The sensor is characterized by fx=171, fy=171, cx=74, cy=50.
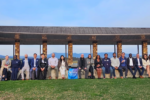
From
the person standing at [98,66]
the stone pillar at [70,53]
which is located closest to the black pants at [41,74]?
the person standing at [98,66]

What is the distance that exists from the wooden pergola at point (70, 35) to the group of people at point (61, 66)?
6410 millimetres

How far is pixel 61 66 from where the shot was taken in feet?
30.6

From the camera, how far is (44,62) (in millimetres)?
9148

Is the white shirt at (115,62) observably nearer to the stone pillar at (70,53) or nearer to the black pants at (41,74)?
the black pants at (41,74)

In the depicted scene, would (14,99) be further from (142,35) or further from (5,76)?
(142,35)

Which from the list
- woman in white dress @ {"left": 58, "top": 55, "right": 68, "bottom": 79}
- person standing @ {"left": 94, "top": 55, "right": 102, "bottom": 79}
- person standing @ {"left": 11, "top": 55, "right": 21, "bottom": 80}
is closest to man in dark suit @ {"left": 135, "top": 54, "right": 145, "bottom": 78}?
person standing @ {"left": 94, "top": 55, "right": 102, "bottom": 79}

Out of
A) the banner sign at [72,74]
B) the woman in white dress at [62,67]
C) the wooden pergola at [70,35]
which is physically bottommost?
the banner sign at [72,74]

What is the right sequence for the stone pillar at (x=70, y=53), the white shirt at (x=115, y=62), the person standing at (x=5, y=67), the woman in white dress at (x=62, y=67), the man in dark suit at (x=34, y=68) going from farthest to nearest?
1. the stone pillar at (x=70, y=53)
2. the white shirt at (x=115, y=62)
3. the woman in white dress at (x=62, y=67)
4. the man in dark suit at (x=34, y=68)
5. the person standing at (x=5, y=67)

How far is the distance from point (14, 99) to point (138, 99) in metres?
3.35

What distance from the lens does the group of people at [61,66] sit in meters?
8.94

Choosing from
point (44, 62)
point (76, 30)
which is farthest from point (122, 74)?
point (76, 30)

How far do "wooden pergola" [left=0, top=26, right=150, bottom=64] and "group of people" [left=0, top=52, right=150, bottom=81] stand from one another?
6.41 meters

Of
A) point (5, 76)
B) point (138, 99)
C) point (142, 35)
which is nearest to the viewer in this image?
point (138, 99)

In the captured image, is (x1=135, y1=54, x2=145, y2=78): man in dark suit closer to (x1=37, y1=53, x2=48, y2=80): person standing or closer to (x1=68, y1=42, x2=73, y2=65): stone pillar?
(x1=37, y1=53, x2=48, y2=80): person standing
